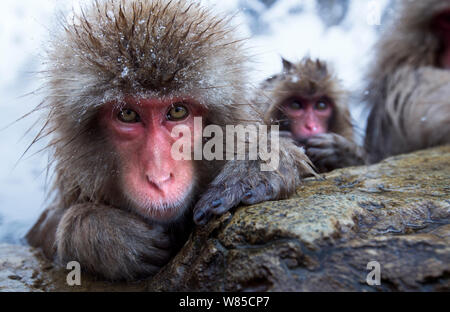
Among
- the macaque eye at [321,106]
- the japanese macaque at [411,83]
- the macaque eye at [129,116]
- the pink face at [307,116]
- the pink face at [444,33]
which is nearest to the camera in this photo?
the macaque eye at [129,116]

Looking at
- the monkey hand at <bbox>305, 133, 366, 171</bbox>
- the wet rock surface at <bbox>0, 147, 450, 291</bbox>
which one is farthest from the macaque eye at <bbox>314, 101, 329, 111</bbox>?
the wet rock surface at <bbox>0, 147, 450, 291</bbox>

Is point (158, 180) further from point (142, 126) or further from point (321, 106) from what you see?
point (321, 106)

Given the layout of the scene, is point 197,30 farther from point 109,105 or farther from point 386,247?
point 386,247

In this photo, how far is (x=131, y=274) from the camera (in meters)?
2.07

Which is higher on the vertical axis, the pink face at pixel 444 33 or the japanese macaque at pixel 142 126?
the pink face at pixel 444 33

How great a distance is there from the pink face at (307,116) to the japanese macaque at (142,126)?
4.71 feet

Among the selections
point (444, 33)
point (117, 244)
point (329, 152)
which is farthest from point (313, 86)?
point (117, 244)

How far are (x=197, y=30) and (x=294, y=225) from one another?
1222 mm

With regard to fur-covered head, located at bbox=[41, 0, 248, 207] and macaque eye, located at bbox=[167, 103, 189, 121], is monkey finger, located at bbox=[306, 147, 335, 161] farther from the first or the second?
A: macaque eye, located at bbox=[167, 103, 189, 121]

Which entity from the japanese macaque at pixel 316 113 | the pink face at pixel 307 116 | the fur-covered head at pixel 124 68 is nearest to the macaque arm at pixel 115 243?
the fur-covered head at pixel 124 68

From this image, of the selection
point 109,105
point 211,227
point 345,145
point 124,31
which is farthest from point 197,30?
point 345,145

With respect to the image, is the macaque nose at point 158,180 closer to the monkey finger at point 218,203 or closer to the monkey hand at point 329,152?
the monkey finger at point 218,203

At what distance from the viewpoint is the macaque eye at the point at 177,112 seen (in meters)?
2.25
